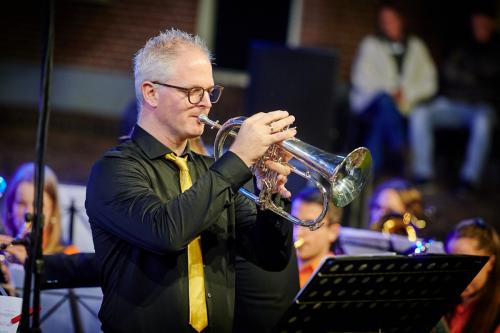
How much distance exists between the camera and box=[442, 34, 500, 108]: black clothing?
10.4 meters

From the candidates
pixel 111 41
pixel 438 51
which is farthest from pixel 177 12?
pixel 438 51

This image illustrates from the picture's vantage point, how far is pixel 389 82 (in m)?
10.1

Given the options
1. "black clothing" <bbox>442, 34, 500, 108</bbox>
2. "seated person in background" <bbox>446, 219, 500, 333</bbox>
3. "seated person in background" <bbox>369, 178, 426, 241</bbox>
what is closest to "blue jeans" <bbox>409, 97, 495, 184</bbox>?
"black clothing" <bbox>442, 34, 500, 108</bbox>

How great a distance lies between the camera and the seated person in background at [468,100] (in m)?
10.2

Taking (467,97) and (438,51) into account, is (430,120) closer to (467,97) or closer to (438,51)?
(467,97)

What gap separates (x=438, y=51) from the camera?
1179 cm

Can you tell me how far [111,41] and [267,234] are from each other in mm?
8644

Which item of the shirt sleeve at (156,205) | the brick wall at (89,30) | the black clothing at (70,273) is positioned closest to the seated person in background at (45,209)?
the black clothing at (70,273)

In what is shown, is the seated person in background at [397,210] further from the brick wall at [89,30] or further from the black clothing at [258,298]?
the brick wall at [89,30]

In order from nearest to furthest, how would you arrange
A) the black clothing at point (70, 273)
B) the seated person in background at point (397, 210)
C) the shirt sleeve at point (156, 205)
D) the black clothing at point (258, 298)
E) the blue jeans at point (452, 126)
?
the shirt sleeve at point (156, 205) → the black clothing at point (258, 298) → the black clothing at point (70, 273) → the seated person in background at point (397, 210) → the blue jeans at point (452, 126)

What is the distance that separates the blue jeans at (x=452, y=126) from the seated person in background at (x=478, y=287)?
198 inches

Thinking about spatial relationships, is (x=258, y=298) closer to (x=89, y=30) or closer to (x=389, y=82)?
(x=389, y=82)

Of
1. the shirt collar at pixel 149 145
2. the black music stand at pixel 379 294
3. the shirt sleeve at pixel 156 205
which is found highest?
the shirt collar at pixel 149 145

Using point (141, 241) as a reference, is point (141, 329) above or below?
below
